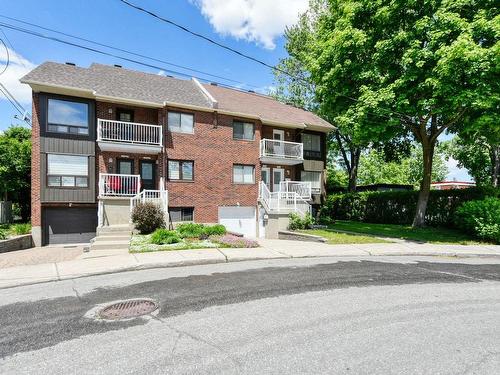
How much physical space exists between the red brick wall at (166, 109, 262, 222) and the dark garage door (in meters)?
4.42

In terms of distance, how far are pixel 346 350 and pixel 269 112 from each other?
20052mm

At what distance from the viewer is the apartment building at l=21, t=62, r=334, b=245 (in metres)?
15.3

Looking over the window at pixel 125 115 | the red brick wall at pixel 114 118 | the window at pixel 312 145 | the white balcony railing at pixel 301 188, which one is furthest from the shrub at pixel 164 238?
the window at pixel 312 145

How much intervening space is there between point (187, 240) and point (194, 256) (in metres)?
3.00

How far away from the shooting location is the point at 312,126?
23141 mm

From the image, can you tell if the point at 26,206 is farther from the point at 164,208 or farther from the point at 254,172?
the point at 254,172

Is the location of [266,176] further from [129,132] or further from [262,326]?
[262,326]

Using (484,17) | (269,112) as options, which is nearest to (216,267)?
(484,17)

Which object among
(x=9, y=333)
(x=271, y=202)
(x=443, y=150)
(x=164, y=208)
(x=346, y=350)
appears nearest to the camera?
(x=346, y=350)

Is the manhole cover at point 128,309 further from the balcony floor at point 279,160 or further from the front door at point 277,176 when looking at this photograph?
the front door at point 277,176

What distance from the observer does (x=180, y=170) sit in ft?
58.5

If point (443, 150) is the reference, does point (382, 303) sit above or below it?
below

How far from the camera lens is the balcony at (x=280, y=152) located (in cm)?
2027

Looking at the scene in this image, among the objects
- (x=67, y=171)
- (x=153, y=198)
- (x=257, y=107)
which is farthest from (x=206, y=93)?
(x=67, y=171)
